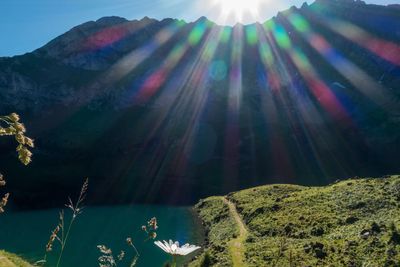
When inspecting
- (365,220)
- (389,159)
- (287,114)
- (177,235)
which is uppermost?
(365,220)

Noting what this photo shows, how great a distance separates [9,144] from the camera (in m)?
173

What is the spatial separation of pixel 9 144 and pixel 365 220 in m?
170

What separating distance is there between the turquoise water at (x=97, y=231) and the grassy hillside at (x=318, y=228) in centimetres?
464

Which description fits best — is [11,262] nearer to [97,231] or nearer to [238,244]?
[238,244]

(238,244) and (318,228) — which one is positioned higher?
(318,228)

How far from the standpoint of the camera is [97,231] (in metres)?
55.6

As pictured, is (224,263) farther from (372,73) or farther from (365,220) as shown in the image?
(372,73)

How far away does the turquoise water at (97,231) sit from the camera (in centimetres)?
4088

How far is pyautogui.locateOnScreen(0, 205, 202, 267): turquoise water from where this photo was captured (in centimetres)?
4088

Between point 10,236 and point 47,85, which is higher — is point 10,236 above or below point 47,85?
below

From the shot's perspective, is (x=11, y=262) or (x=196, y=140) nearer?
(x=11, y=262)

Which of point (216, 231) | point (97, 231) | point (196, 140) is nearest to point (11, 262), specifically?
point (216, 231)

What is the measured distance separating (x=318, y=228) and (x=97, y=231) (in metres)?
32.4

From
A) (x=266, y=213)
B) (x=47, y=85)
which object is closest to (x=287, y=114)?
(x=47, y=85)
